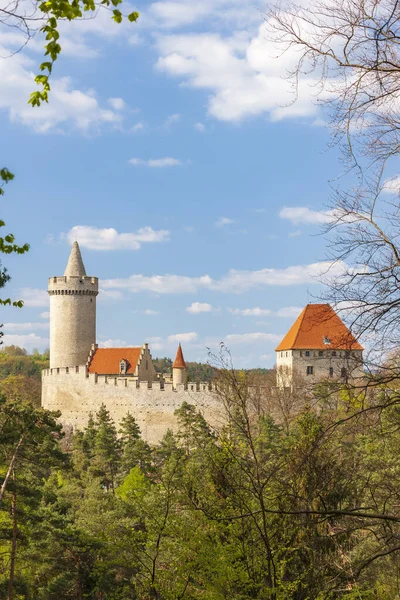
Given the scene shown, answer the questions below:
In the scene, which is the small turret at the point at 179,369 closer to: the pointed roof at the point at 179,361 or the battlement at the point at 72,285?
the pointed roof at the point at 179,361

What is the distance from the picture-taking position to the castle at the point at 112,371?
43.0m

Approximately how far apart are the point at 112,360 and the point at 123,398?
416cm

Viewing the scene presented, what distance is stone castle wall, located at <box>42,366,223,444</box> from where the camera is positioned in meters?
42.7

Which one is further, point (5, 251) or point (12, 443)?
point (12, 443)

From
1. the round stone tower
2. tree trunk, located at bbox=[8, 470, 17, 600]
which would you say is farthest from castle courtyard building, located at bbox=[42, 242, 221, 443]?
tree trunk, located at bbox=[8, 470, 17, 600]

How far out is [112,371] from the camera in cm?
4694

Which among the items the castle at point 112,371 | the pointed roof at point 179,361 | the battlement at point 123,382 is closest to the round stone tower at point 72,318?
the castle at point 112,371

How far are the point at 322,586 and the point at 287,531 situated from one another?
971 millimetres

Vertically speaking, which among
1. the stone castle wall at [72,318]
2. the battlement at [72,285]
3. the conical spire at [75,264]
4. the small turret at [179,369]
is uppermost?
the conical spire at [75,264]

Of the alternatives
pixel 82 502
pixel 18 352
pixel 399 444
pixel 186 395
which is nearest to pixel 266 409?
pixel 186 395

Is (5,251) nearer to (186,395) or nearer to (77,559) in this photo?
(77,559)

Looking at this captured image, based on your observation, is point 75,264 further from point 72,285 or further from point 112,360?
point 112,360

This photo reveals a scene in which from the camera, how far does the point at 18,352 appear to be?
115 m

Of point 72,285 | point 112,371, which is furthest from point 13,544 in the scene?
point 72,285
